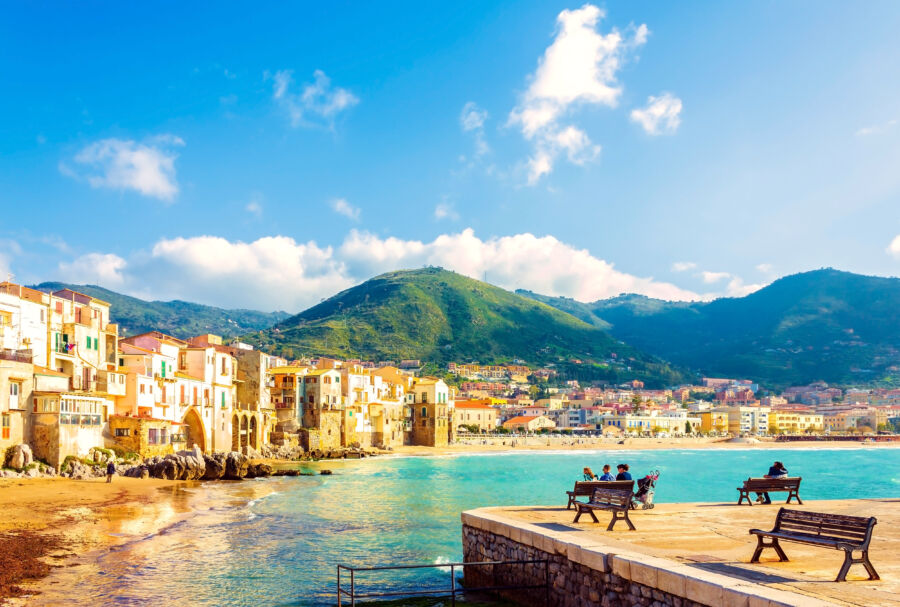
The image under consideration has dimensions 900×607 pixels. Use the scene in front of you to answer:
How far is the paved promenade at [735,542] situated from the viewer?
29.9 ft

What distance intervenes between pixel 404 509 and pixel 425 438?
67508 millimetres

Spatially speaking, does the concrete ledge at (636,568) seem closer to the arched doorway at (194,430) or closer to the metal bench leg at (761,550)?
the metal bench leg at (761,550)

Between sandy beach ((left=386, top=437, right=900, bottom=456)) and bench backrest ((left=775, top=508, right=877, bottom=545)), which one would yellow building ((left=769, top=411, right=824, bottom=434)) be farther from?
bench backrest ((left=775, top=508, right=877, bottom=545))

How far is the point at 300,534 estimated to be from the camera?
24.7m

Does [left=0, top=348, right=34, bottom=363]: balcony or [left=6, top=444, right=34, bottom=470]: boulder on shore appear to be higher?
[left=0, top=348, right=34, bottom=363]: balcony

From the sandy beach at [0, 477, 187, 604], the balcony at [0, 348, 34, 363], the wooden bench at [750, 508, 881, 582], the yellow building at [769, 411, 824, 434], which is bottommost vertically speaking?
the yellow building at [769, 411, 824, 434]

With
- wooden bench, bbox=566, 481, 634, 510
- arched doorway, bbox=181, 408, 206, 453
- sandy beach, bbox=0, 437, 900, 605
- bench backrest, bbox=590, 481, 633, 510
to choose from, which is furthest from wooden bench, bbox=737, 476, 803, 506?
arched doorway, bbox=181, 408, 206, 453

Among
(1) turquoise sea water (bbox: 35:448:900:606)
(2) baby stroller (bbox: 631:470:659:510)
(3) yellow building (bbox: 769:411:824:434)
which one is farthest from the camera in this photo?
(3) yellow building (bbox: 769:411:824:434)

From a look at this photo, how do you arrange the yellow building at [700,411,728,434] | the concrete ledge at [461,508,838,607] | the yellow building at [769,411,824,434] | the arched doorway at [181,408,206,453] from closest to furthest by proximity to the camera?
the concrete ledge at [461,508,838,607], the arched doorway at [181,408,206,453], the yellow building at [700,411,728,434], the yellow building at [769,411,824,434]

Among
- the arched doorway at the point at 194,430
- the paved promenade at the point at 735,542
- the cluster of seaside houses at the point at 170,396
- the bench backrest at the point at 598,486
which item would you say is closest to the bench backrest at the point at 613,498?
the bench backrest at the point at 598,486

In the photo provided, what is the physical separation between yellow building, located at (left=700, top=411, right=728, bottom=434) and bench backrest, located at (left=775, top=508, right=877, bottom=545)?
160m

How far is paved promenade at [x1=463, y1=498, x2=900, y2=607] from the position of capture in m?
9.11

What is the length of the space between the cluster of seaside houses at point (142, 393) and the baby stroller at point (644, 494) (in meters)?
33.0

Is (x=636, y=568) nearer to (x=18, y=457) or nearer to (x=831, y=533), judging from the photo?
(x=831, y=533)
